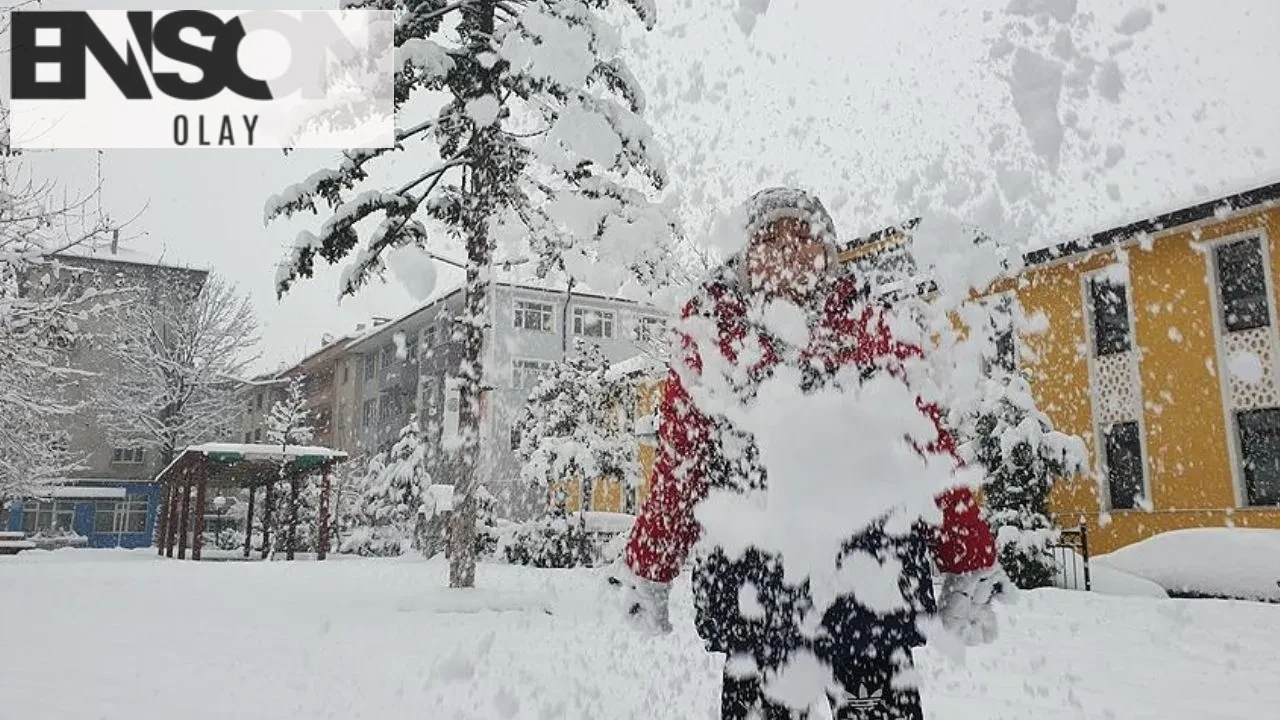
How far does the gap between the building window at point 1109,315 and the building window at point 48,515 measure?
47789 millimetres

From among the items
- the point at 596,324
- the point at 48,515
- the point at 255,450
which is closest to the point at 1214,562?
the point at 255,450

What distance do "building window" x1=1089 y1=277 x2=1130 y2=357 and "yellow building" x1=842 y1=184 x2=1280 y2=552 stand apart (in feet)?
0.09

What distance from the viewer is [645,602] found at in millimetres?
2459

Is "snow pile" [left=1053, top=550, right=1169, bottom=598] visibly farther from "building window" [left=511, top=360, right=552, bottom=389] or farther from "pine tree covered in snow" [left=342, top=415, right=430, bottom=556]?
"building window" [left=511, top=360, right=552, bottom=389]

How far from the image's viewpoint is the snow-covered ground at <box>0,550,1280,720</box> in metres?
4.82

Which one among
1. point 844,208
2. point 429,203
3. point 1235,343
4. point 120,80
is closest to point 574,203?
point 429,203

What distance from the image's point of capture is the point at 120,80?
20.6 m

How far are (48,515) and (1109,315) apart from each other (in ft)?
162

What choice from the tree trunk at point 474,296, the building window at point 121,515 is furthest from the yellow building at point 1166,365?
the building window at point 121,515

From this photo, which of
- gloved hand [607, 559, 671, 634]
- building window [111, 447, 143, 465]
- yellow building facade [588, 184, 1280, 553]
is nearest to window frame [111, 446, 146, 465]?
building window [111, 447, 143, 465]

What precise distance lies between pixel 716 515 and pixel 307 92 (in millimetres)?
11262

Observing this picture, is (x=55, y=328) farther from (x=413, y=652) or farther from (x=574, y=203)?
(x=413, y=652)

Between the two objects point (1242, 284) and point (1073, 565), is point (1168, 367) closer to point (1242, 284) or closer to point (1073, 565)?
point (1242, 284)

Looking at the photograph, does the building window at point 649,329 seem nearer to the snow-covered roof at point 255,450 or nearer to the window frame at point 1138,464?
the snow-covered roof at point 255,450
